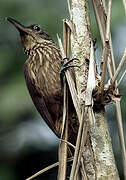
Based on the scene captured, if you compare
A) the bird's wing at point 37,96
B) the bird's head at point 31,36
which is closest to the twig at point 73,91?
the bird's wing at point 37,96

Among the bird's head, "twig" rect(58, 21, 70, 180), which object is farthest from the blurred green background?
"twig" rect(58, 21, 70, 180)

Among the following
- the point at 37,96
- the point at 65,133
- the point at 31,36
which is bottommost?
the point at 65,133

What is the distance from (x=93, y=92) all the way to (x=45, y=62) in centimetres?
124

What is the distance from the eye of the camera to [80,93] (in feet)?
6.75

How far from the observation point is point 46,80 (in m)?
3.08

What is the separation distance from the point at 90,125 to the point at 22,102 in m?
1.85

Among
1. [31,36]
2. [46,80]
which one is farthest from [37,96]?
[31,36]

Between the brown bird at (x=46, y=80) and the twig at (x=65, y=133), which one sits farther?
the brown bird at (x=46, y=80)

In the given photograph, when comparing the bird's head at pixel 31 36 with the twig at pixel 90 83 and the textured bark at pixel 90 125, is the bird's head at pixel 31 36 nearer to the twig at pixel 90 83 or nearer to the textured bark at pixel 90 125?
the textured bark at pixel 90 125

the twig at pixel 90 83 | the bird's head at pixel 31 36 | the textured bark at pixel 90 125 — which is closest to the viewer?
the twig at pixel 90 83

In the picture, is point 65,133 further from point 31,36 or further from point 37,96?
point 31,36

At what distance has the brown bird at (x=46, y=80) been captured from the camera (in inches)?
116

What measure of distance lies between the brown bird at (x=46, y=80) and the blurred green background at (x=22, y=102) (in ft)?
1.56

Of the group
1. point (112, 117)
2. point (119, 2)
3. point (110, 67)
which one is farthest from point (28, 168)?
point (110, 67)
